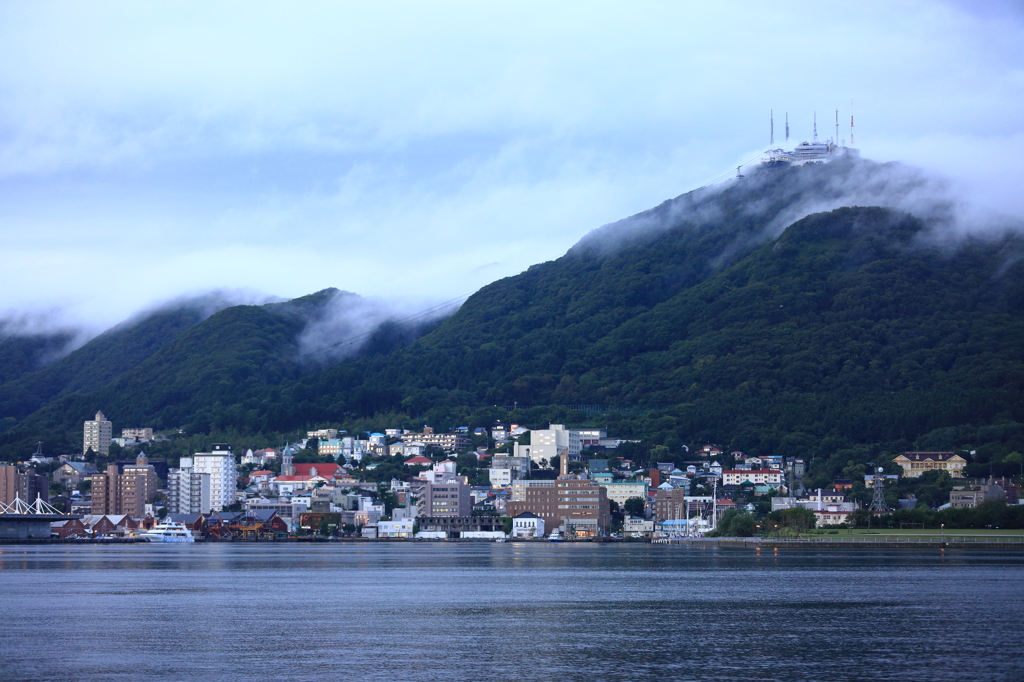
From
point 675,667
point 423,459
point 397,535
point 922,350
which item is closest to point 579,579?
point 675,667

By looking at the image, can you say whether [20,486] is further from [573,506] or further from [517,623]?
[517,623]

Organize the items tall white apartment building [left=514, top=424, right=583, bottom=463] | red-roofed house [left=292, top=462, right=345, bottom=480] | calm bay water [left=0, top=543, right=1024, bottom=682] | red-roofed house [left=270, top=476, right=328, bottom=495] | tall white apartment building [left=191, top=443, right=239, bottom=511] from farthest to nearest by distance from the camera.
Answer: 1. red-roofed house [left=292, top=462, right=345, bottom=480]
2. tall white apartment building [left=514, top=424, right=583, bottom=463]
3. tall white apartment building [left=191, top=443, right=239, bottom=511]
4. red-roofed house [left=270, top=476, right=328, bottom=495]
5. calm bay water [left=0, top=543, right=1024, bottom=682]

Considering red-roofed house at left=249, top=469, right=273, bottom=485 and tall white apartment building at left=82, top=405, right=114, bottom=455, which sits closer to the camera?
red-roofed house at left=249, top=469, right=273, bottom=485

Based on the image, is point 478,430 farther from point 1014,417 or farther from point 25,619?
point 25,619

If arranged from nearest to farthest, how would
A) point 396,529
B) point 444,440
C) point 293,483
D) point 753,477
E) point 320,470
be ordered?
point 396,529
point 753,477
point 293,483
point 320,470
point 444,440

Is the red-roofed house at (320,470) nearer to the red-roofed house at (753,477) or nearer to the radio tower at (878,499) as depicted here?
the red-roofed house at (753,477)

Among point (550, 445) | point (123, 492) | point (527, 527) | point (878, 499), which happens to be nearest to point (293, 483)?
point (123, 492)

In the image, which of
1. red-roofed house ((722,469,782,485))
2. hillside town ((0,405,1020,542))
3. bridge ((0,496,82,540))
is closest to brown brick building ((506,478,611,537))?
hillside town ((0,405,1020,542))

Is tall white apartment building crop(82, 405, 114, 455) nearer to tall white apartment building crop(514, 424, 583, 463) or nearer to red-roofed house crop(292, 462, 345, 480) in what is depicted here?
red-roofed house crop(292, 462, 345, 480)
